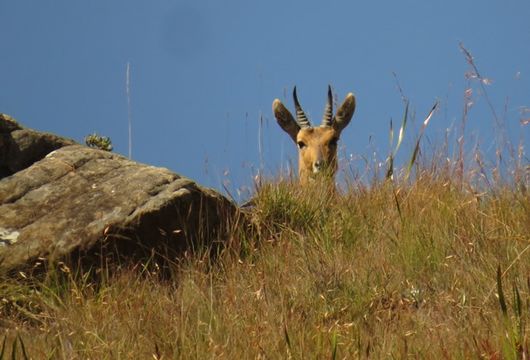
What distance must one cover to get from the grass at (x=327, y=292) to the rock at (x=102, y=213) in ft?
0.63

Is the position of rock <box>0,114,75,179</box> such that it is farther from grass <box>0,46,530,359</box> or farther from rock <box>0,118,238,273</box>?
grass <box>0,46,530,359</box>

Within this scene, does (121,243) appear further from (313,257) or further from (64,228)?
(313,257)

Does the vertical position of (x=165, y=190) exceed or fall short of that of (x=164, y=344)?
it exceeds it

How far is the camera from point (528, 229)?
Result: 504cm

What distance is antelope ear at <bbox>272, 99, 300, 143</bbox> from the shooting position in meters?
10.1

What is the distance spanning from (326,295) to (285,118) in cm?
570

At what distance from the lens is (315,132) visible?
378 inches

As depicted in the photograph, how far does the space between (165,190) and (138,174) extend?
38 centimetres

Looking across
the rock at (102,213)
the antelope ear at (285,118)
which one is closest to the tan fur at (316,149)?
the antelope ear at (285,118)

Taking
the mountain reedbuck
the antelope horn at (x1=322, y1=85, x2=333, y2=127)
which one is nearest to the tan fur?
the mountain reedbuck

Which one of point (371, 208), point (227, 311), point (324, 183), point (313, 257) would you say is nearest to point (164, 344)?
point (227, 311)

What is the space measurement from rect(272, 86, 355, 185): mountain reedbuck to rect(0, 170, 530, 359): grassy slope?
94.0 inches

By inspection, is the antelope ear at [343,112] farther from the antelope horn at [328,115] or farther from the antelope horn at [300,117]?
the antelope horn at [300,117]

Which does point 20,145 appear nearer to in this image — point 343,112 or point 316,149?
point 316,149
